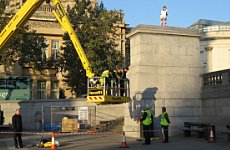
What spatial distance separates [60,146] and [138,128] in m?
5.37

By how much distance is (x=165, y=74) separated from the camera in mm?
21359

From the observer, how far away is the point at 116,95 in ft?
59.3

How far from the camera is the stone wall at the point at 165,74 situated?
2088 centimetres

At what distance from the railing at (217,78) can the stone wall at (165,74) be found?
19.4 inches

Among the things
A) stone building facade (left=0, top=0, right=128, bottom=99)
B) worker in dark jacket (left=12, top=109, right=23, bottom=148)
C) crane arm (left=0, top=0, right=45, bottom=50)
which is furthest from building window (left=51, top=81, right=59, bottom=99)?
worker in dark jacket (left=12, top=109, right=23, bottom=148)

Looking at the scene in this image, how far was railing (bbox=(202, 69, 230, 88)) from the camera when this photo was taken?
20.1 meters

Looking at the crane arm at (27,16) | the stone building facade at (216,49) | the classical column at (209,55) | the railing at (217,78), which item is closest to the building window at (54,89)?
the stone building facade at (216,49)

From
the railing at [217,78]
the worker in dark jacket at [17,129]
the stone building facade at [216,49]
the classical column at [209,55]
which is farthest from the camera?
the stone building facade at [216,49]

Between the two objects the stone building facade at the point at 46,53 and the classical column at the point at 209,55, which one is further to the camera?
the classical column at the point at 209,55

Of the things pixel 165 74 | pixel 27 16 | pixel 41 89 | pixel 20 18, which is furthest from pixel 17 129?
pixel 41 89

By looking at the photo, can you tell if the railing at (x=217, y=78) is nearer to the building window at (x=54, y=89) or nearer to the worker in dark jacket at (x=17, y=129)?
the worker in dark jacket at (x=17, y=129)

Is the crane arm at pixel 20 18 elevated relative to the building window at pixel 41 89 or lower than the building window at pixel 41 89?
elevated

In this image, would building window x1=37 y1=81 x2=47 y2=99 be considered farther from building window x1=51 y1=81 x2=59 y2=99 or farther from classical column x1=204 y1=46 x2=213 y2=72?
classical column x1=204 y1=46 x2=213 y2=72

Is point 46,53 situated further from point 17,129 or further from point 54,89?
point 17,129
